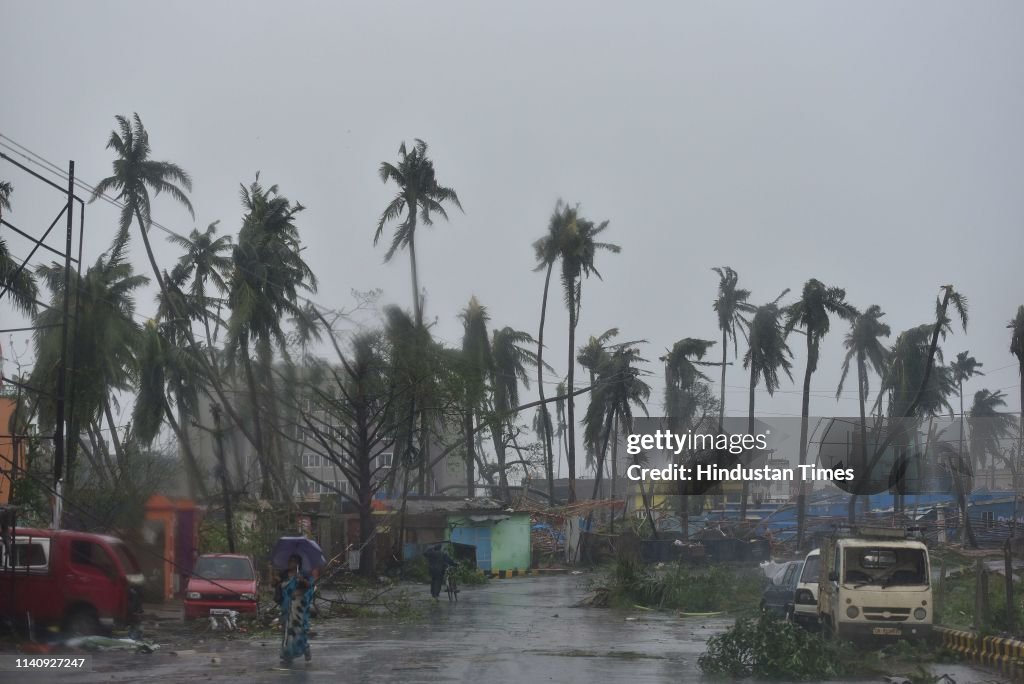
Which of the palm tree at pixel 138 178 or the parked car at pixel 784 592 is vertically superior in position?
the palm tree at pixel 138 178

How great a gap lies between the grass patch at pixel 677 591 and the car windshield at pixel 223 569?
11.6m

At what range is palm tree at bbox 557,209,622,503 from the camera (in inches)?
2569

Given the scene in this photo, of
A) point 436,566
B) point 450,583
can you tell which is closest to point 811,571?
point 436,566

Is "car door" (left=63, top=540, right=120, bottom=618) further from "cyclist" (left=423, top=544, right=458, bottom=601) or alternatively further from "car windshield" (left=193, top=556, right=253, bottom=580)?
"cyclist" (left=423, top=544, right=458, bottom=601)

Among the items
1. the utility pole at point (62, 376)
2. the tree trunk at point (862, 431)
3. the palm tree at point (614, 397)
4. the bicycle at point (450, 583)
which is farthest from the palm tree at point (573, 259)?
the utility pole at point (62, 376)

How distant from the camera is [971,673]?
1738cm

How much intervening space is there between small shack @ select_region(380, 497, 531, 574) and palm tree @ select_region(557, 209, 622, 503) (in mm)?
10543

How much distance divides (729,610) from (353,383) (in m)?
16.6

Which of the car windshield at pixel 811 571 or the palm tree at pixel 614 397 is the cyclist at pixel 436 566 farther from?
the palm tree at pixel 614 397

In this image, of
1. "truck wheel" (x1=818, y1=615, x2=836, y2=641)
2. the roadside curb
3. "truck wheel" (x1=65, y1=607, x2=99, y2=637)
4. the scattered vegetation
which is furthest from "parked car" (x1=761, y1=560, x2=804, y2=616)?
"truck wheel" (x1=65, y1=607, x2=99, y2=637)

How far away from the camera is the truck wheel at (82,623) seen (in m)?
19.5

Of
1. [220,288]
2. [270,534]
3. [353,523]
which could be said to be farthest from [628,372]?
[270,534]

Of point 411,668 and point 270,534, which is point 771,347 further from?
point 411,668

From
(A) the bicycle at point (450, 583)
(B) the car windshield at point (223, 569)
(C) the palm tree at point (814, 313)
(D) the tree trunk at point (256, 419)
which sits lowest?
(A) the bicycle at point (450, 583)
